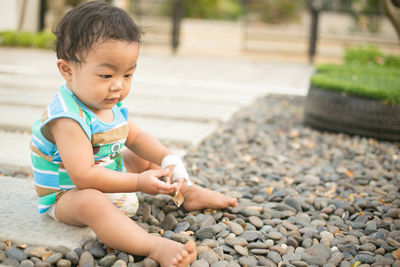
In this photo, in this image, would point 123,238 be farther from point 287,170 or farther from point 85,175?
point 287,170

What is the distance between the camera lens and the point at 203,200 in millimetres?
1970

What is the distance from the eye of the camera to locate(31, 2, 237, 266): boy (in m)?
1.53

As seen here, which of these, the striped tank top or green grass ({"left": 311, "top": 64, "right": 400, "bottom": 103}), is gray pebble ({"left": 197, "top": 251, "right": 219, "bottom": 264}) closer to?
the striped tank top

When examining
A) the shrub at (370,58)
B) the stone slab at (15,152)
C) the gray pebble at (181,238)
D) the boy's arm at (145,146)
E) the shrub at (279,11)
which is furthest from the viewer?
the shrub at (279,11)

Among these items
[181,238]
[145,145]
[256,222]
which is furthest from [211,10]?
[181,238]

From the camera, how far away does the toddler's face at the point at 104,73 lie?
153 cm

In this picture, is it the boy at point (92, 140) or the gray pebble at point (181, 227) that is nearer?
the boy at point (92, 140)

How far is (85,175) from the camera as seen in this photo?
5.11ft

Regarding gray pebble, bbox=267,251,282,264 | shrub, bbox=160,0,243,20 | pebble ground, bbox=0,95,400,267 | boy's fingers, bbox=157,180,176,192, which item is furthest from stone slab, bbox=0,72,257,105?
shrub, bbox=160,0,243,20

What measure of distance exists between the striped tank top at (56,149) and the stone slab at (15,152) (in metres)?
0.70

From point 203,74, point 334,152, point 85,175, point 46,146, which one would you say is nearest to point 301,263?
point 85,175

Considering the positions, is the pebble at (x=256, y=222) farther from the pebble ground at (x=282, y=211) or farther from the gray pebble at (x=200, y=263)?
the gray pebble at (x=200, y=263)

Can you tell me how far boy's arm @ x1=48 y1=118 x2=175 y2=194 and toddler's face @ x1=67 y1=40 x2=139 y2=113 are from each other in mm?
128

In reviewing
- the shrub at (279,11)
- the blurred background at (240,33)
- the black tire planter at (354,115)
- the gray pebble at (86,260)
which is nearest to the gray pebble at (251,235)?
the gray pebble at (86,260)
